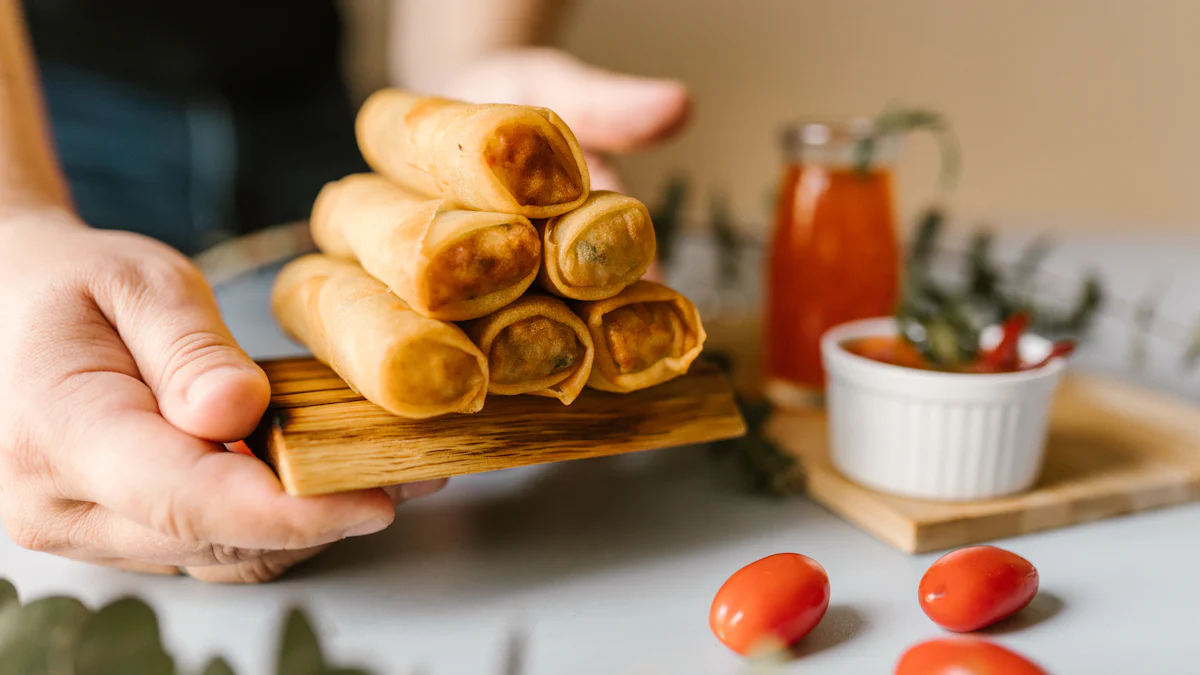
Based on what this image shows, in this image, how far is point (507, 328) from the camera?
0.61 meters

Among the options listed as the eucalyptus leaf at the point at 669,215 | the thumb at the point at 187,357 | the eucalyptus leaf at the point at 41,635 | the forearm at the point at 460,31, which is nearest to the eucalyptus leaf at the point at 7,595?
the eucalyptus leaf at the point at 41,635

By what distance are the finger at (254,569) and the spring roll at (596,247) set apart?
0.31 metres

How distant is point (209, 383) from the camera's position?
59 centimetres

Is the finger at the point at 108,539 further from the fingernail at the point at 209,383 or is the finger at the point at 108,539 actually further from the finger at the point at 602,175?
the finger at the point at 602,175

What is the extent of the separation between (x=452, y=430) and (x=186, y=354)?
7.7 inches

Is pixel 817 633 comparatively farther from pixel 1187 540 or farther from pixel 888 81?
pixel 888 81

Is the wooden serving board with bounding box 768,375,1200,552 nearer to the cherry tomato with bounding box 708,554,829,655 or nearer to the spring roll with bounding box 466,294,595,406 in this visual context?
the cherry tomato with bounding box 708,554,829,655

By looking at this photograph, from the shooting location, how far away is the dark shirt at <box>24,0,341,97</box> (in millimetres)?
1566

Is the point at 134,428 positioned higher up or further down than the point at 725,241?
higher up

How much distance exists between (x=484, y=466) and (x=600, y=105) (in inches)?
19.6

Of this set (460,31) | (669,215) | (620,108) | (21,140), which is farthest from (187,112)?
(620,108)

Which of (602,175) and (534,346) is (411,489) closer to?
(534,346)

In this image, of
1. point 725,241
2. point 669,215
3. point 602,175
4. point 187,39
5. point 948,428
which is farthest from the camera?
point 187,39

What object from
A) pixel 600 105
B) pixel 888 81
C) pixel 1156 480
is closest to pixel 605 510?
pixel 600 105
